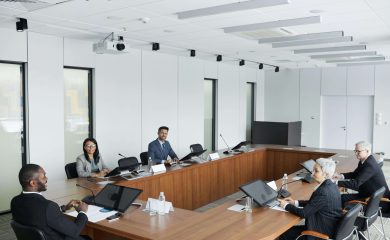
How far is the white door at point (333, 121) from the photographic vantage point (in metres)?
11.8

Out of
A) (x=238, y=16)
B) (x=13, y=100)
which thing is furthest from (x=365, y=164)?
(x=13, y=100)

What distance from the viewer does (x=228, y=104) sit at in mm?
10891

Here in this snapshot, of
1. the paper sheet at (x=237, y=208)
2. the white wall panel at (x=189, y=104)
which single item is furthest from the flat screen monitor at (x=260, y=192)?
the white wall panel at (x=189, y=104)

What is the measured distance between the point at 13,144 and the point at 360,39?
614 centimetres

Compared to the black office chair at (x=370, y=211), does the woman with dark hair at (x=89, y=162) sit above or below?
above

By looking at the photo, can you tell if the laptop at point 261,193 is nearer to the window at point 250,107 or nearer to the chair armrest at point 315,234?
the chair armrest at point 315,234

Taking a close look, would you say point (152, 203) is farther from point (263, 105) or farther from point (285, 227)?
point (263, 105)

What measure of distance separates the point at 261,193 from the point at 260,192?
13mm

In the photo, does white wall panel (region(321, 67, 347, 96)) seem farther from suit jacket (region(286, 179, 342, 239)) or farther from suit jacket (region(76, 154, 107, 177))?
suit jacket (region(286, 179, 342, 239))

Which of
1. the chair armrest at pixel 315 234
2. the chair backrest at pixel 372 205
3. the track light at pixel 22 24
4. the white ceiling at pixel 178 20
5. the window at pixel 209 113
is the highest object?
the white ceiling at pixel 178 20

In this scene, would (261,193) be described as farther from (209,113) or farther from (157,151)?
(209,113)

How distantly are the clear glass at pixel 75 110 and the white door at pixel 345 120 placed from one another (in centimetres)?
798

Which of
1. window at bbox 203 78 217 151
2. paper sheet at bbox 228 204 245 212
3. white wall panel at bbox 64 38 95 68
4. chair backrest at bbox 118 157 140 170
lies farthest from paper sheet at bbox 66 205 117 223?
window at bbox 203 78 217 151

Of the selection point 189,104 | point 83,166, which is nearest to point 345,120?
point 189,104
